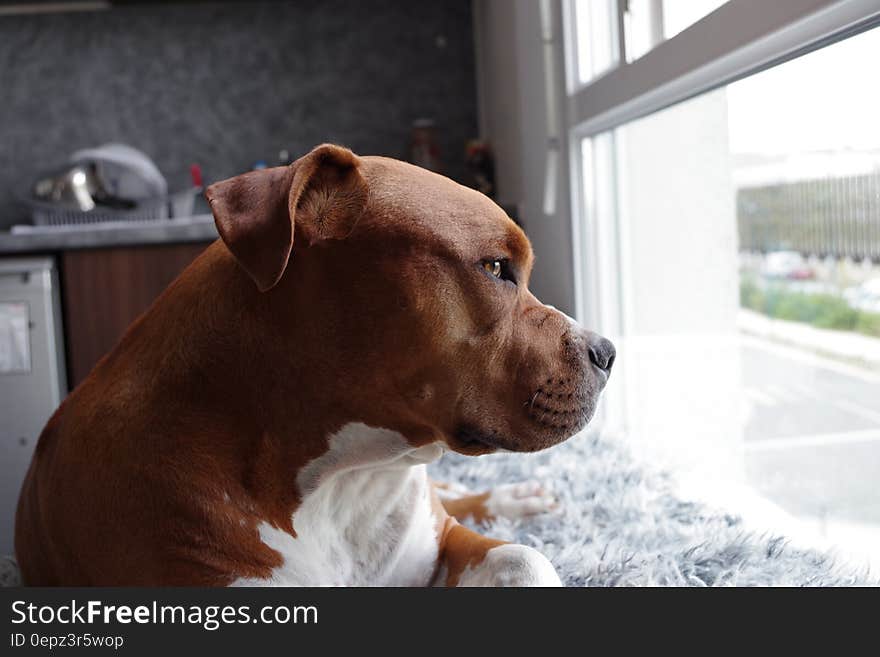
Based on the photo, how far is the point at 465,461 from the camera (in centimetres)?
187

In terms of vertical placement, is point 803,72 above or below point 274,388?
above

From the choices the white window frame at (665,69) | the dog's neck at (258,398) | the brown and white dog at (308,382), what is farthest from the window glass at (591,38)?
the dog's neck at (258,398)

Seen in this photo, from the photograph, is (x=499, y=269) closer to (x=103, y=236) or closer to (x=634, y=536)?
(x=634, y=536)

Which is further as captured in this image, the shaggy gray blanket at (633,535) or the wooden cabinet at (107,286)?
A: the wooden cabinet at (107,286)

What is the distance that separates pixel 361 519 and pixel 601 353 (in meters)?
0.34

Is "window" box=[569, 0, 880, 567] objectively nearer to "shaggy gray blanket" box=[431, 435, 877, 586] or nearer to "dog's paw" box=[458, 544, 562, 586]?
"shaggy gray blanket" box=[431, 435, 877, 586]

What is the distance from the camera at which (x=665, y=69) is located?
1.61m

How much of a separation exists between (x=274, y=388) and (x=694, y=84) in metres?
0.93

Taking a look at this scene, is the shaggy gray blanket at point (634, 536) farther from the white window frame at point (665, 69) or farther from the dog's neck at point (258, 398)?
the white window frame at point (665, 69)

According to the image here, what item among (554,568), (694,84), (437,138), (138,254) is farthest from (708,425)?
(437,138)

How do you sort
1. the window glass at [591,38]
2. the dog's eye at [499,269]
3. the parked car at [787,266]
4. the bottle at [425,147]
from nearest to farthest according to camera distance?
1. the dog's eye at [499,269]
2. the parked car at [787,266]
3. the window glass at [591,38]
4. the bottle at [425,147]

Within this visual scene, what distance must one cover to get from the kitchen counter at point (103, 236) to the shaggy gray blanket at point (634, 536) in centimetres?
141

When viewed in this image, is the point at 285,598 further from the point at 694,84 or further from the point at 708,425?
the point at 708,425

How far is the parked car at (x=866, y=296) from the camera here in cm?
138
